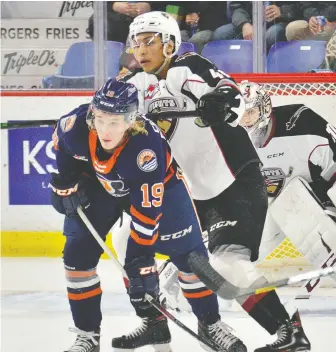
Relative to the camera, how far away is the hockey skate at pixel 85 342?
294 cm

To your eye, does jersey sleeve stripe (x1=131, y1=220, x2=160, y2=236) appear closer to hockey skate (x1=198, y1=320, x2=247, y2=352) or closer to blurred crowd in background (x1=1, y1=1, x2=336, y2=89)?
hockey skate (x1=198, y1=320, x2=247, y2=352)

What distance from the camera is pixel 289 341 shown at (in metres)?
3.08

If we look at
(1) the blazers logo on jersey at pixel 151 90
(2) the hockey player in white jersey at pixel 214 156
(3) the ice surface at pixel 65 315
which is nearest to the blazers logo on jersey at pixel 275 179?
(3) the ice surface at pixel 65 315

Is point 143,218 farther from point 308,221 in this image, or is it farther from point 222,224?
point 308,221

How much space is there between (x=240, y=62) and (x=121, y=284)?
4.56 feet

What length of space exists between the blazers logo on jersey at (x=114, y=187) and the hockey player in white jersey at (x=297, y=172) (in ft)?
Answer: 3.13

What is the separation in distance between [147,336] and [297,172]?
1086 millimetres

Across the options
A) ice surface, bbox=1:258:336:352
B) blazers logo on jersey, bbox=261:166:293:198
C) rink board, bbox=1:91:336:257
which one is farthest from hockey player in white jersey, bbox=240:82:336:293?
rink board, bbox=1:91:336:257

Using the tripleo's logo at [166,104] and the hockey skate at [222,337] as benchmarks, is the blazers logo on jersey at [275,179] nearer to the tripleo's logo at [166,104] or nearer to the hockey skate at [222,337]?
the tripleo's logo at [166,104]

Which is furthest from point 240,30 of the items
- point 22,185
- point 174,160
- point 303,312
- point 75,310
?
point 75,310

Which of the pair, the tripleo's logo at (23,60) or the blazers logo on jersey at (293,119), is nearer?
the blazers logo on jersey at (293,119)

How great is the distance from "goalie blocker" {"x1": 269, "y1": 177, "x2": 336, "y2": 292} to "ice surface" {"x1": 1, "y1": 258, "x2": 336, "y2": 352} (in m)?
0.22

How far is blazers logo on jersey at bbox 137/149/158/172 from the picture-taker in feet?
8.96

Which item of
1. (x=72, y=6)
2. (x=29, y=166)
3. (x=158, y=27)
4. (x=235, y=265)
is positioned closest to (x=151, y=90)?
(x=158, y=27)
